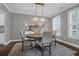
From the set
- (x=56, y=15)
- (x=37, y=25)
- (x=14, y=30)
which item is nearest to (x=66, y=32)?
(x=56, y=15)

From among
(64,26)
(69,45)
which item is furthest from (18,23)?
(69,45)

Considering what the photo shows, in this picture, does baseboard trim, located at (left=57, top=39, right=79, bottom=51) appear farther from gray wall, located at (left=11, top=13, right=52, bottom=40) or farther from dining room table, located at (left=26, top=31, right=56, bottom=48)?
gray wall, located at (left=11, top=13, right=52, bottom=40)

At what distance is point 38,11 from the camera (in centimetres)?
252

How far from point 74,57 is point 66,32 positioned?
60 cm

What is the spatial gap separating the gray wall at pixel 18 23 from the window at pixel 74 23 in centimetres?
49

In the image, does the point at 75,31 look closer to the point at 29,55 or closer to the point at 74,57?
the point at 74,57

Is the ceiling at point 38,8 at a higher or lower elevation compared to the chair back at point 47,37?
higher

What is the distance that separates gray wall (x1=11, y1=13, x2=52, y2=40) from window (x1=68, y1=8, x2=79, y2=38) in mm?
491

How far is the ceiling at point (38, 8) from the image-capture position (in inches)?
97.7

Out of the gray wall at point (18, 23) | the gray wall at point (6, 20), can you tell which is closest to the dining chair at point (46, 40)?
the gray wall at point (18, 23)

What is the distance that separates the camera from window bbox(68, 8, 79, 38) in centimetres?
243

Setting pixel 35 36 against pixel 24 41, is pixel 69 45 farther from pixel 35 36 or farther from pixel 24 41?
pixel 24 41

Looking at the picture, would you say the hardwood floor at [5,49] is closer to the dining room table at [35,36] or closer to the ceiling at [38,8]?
the dining room table at [35,36]

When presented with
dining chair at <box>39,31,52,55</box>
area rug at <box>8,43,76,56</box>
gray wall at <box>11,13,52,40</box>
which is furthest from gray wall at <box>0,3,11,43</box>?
dining chair at <box>39,31,52,55</box>
